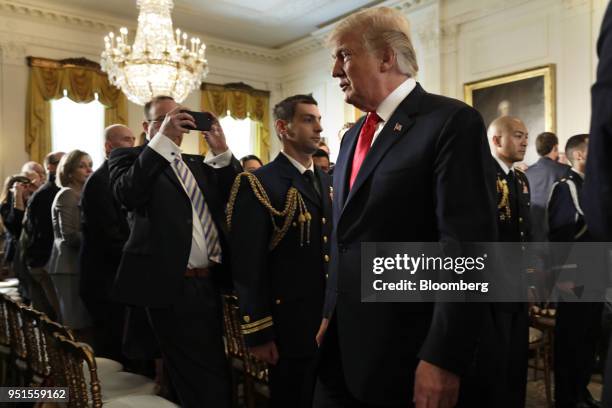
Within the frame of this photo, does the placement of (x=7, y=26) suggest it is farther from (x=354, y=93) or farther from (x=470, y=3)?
(x=354, y=93)

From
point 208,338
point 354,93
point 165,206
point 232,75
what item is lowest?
point 208,338

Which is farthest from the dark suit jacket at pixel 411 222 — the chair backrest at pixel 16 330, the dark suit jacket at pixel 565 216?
the dark suit jacket at pixel 565 216

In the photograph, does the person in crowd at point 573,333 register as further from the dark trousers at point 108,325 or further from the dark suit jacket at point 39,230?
the dark suit jacket at point 39,230

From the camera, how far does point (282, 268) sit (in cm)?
221

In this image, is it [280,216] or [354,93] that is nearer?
[354,93]

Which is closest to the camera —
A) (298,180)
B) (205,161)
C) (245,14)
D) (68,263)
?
(298,180)

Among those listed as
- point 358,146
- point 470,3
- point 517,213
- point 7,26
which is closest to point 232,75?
point 7,26

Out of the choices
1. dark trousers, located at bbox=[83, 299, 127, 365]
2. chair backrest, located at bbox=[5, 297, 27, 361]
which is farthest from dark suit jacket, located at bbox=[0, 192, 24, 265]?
chair backrest, located at bbox=[5, 297, 27, 361]

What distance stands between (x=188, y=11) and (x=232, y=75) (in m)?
1.88

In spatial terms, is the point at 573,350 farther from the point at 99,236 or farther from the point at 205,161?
the point at 99,236

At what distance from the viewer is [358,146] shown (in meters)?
1.52

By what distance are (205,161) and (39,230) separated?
98.9 inches

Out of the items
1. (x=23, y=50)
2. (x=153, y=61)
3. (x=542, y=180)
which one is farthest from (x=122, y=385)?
(x=23, y=50)

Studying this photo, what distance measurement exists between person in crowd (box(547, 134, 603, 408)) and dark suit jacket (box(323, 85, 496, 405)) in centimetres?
213
